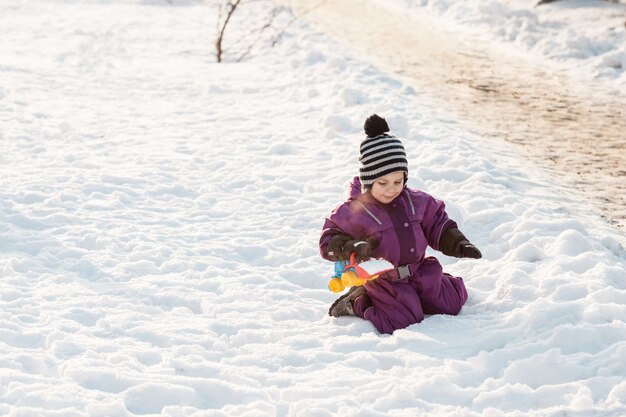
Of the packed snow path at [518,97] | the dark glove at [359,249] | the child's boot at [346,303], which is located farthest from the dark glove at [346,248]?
the packed snow path at [518,97]

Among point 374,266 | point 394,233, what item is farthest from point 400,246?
point 374,266

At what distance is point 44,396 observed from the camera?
137 inches

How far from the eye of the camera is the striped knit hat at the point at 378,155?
4176 mm

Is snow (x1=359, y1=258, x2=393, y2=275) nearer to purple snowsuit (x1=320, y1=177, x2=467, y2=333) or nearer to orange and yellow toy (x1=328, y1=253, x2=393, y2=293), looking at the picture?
orange and yellow toy (x1=328, y1=253, x2=393, y2=293)

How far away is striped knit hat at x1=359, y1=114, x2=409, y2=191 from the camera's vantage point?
418 cm

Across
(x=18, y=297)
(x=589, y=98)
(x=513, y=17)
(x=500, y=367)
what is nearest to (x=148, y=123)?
(x=18, y=297)

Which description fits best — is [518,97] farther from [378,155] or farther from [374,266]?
[374,266]

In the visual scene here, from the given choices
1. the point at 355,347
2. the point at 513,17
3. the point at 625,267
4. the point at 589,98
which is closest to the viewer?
the point at 355,347

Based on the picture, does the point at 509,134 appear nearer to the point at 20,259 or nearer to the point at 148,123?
the point at 148,123

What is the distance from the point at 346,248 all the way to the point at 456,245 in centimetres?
60

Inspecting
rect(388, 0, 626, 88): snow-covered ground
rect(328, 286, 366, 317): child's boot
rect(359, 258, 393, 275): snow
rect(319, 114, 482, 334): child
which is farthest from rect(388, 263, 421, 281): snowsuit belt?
rect(388, 0, 626, 88): snow-covered ground

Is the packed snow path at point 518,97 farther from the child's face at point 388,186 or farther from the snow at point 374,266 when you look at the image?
the snow at point 374,266

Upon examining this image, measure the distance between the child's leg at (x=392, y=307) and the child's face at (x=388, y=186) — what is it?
46 centimetres

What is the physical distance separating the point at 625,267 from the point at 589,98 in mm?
4993
